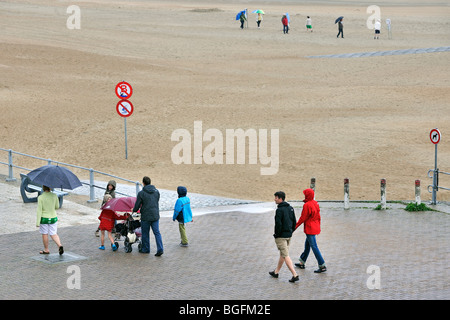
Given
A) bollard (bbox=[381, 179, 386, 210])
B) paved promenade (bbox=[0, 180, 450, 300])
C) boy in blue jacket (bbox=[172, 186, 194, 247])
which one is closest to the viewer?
paved promenade (bbox=[0, 180, 450, 300])

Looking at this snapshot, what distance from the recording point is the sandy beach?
24.7m

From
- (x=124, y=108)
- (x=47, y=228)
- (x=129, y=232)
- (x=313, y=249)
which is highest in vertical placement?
(x=124, y=108)

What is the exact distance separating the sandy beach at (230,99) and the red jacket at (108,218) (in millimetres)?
6843

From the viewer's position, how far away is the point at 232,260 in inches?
585

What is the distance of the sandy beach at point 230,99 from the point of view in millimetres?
24688

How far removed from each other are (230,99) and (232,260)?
21132 millimetres

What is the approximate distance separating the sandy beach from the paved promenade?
4.05 meters

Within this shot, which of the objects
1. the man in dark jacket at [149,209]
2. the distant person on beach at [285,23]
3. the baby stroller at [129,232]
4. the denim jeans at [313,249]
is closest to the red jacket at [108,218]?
the baby stroller at [129,232]

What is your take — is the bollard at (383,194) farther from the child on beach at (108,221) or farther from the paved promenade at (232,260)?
the child on beach at (108,221)

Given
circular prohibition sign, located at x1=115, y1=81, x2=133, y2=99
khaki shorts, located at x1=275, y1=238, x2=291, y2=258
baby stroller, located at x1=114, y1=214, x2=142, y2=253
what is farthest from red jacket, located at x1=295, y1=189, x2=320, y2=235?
circular prohibition sign, located at x1=115, y1=81, x2=133, y2=99

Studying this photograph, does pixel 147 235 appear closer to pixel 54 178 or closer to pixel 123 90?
pixel 54 178

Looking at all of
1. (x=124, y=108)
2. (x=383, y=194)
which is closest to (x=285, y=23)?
(x=124, y=108)

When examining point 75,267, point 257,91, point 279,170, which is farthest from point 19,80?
point 75,267

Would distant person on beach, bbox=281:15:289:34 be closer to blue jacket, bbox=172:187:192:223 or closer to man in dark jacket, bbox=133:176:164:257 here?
blue jacket, bbox=172:187:192:223
